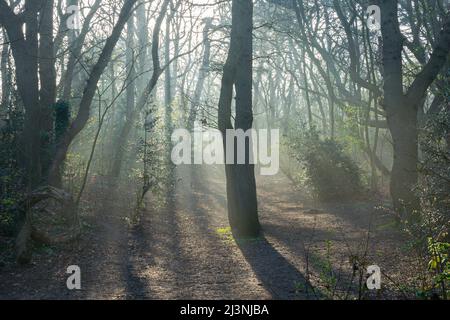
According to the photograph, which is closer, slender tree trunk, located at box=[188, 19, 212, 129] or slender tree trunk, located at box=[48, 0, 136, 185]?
slender tree trunk, located at box=[48, 0, 136, 185]

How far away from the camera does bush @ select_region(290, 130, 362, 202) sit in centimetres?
1592

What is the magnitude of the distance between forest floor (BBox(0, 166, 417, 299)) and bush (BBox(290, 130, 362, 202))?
1.51 metres

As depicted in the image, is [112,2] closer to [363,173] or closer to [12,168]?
[12,168]

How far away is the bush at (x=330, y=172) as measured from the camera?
15922 mm

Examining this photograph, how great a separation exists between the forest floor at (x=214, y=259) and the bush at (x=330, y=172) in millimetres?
1512

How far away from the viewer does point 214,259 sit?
28.2 ft

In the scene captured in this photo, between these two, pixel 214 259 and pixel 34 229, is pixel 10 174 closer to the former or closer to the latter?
pixel 34 229

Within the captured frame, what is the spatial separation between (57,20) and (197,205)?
8.42m

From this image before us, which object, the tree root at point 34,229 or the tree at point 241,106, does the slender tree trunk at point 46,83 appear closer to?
the tree root at point 34,229

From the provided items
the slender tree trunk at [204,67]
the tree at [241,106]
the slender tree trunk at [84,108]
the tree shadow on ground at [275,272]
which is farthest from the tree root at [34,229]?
the slender tree trunk at [204,67]

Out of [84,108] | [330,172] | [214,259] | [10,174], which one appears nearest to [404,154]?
[214,259]

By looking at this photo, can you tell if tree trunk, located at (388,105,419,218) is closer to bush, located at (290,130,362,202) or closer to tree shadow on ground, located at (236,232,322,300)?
tree shadow on ground, located at (236,232,322,300)

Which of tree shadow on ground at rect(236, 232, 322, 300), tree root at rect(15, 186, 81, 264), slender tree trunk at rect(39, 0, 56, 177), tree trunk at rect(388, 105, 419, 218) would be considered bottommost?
tree shadow on ground at rect(236, 232, 322, 300)

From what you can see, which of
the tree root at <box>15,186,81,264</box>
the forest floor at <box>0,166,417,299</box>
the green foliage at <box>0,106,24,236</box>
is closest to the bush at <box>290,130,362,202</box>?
the forest floor at <box>0,166,417,299</box>
